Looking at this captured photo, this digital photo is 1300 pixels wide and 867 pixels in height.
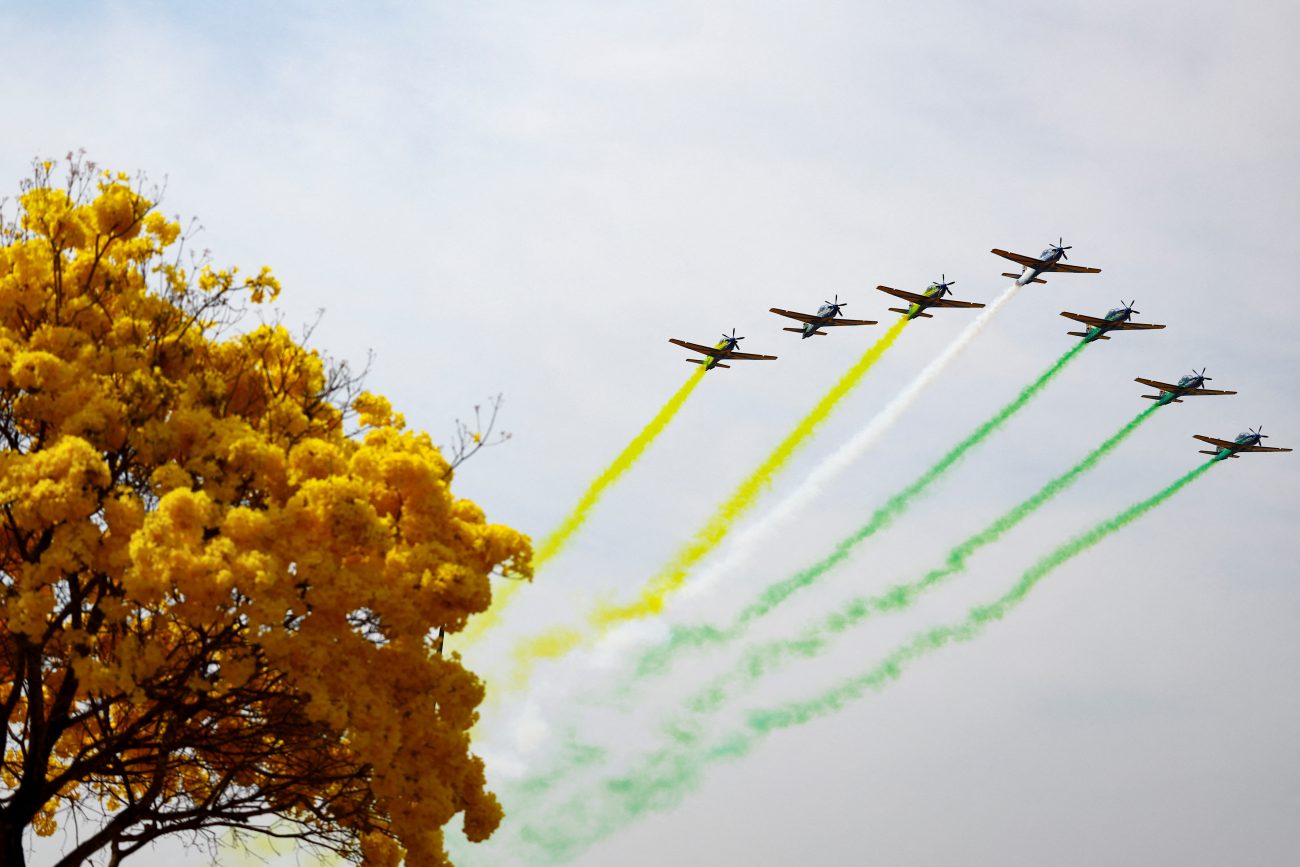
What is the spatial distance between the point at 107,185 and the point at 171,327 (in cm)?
337

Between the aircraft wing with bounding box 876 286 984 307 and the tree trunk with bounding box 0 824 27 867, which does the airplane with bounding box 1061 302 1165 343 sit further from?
the tree trunk with bounding box 0 824 27 867

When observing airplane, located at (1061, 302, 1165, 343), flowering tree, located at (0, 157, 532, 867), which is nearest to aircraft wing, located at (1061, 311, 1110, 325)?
airplane, located at (1061, 302, 1165, 343)

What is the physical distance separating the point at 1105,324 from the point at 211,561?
152 feet

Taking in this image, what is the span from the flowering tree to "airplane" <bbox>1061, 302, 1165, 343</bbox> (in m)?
39.8

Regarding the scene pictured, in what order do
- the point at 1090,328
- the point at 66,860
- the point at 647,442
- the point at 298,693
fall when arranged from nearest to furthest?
1. the point at 298,693
2. the point at 66,860
3. the point at 647,442
4. the point at 1090,328

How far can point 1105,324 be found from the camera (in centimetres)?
6141

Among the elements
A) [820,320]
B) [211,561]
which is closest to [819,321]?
[820,320]

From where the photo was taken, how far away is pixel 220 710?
2797 centimetres

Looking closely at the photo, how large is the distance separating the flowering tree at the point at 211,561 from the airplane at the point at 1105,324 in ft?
131

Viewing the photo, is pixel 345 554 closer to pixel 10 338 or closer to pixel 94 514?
pixel 94 514

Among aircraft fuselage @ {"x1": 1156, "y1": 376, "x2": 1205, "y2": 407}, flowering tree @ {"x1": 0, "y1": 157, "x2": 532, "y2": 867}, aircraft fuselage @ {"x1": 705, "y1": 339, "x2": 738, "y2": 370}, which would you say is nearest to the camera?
flowering tree @ {"x1": 0, "y1": 157, "x2": 532, "y2": 867}

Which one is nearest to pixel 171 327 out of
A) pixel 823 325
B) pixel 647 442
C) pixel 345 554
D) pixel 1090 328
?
pixel 345 554

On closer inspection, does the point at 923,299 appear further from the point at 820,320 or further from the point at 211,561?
the point at 211,561

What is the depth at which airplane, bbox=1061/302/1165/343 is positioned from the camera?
2398 inches
